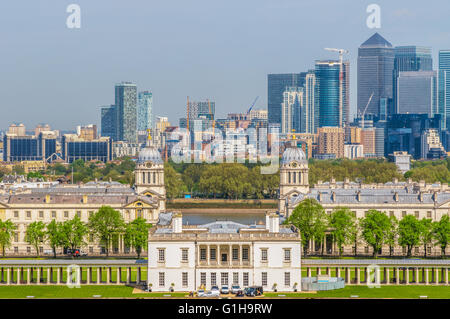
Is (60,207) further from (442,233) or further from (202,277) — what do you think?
(442,233)

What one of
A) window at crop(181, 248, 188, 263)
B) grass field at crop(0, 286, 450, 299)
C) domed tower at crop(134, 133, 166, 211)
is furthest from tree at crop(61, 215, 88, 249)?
window at crop(181, 248, 188, 263)

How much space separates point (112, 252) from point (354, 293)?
24061mm

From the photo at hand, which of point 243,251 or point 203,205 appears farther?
point 203,205

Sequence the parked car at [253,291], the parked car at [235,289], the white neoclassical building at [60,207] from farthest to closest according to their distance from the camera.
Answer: the white neoclassical building at [60,207] < the parked car at [235,289] < the parked car at [253,291]

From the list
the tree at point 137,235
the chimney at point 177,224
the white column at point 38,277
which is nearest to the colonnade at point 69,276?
the white column at point 38,277

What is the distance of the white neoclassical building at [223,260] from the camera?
56.3 m

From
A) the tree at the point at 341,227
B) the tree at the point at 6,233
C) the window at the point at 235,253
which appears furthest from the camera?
the tree at the point at 6,233

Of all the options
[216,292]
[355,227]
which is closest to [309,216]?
[355,227]

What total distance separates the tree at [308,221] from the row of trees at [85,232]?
9.61 meters

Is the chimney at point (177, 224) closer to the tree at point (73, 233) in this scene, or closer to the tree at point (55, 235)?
the tree at point (73, 233)

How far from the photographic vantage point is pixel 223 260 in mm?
57031

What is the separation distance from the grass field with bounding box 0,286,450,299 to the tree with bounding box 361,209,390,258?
11.6 meters
